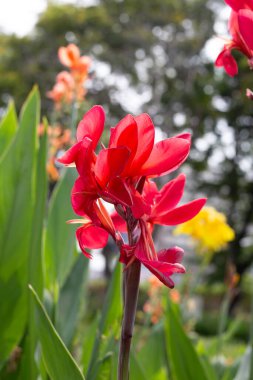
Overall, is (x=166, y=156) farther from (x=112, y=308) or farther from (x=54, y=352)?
(x=112, y=308)

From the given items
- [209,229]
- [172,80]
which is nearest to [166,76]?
[172,80]

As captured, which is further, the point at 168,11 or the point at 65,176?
the point at 168,11

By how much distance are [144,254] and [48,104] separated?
10.6m

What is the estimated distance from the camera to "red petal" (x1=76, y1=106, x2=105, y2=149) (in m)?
0.42

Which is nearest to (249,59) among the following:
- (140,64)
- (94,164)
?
(94,164)

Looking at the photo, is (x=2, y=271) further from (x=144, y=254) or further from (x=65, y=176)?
(x=144, y=254)

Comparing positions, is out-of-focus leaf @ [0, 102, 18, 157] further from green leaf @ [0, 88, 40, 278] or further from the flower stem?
the flower stem

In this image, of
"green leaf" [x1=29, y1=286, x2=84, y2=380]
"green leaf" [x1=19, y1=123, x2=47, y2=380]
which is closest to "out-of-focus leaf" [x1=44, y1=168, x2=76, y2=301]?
"green leaf" [x1=19, y1=123, x2=47, y2=380]

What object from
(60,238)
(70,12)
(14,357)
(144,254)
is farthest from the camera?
(70,12)

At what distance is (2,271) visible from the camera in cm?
86

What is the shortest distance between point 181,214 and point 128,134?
8 centimetres

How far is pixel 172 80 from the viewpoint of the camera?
12711 mm

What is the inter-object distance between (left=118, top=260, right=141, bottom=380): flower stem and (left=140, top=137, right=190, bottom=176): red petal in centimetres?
7

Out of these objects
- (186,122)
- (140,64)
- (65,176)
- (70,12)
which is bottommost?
(186,122)
